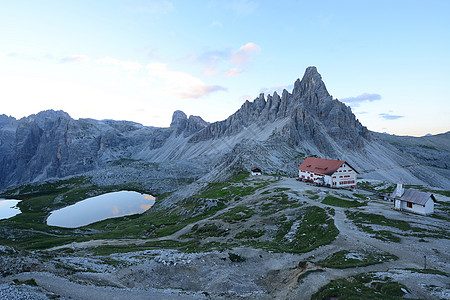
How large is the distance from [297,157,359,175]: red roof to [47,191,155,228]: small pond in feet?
293

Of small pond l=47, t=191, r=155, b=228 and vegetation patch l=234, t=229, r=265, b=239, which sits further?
small pond l=47, t=191, r=155, b=228

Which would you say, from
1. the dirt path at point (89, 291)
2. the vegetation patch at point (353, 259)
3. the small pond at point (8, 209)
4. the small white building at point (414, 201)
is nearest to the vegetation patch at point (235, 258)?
the dirt path at point (89, 291)

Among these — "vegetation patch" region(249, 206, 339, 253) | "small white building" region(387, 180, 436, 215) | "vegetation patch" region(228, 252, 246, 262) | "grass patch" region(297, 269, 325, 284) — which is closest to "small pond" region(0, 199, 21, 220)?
"vegetation patch" region(228, 252, 246, 262)

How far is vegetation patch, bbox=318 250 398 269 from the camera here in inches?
1014

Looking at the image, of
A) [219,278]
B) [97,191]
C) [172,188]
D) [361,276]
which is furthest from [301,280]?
[97,191]

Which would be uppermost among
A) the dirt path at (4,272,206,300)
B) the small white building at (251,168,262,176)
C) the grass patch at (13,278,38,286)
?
the small white building at (251,168,262,176)

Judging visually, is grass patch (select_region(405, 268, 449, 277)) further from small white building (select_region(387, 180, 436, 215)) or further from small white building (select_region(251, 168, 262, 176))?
small white building (select_region(251, 168, 262, 176))

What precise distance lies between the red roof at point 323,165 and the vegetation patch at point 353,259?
56.3m

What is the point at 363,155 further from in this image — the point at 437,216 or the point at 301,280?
the point at 301,280

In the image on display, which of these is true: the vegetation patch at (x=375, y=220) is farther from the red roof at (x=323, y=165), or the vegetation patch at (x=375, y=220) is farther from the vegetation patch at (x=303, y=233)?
the red roof at (x=323, y=165)

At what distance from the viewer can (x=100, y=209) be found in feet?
403

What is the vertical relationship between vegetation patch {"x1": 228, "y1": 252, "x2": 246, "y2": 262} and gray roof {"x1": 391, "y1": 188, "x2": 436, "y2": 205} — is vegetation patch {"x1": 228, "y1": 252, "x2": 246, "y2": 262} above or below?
below

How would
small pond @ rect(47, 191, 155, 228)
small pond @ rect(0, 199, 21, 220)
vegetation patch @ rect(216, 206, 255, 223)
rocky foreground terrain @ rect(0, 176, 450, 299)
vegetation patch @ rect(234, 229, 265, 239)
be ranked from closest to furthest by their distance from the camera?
rocky foreground terrain @ rect(0, 176, 450, 299), vegetation patch @ rect(234, 229, 265, 239), vegetation patch @ rect(216, 206, 255, 223), small pond @ rect(47, 191, 155, 228), small pond @ rect(0, 199, 21, 220)

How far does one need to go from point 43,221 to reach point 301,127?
593ft
